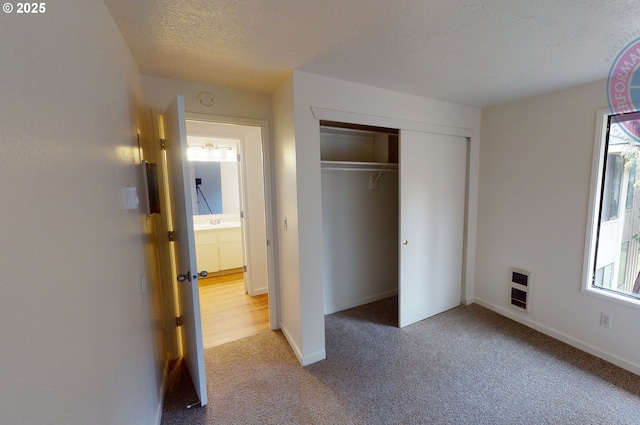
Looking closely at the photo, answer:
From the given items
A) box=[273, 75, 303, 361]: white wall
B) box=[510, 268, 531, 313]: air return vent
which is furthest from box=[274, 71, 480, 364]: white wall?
box=[510, 268, 531, 313]: air return vent

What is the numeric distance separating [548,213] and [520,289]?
0.84m

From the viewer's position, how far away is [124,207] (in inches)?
54.2

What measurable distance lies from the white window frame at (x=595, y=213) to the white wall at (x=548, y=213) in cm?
4

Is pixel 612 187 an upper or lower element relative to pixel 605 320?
upper

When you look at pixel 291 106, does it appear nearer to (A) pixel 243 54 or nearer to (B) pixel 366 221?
(A) pixel 243 54

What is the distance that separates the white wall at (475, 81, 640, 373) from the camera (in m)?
2.26

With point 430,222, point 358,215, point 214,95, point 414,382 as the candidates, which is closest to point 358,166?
point 358,215

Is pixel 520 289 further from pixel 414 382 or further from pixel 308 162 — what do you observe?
pixel 308 162

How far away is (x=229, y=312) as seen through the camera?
318 centimetres

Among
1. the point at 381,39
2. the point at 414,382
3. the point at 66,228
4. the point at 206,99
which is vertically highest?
the point at 381,39

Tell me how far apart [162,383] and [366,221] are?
244cm

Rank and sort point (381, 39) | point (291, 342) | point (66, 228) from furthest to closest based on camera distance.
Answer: point (291, 342)
point (381, 39)
point (66, 228)

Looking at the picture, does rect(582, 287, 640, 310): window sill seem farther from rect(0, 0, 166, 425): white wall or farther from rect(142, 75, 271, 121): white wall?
rect(0, 0, 166, 425): white wall

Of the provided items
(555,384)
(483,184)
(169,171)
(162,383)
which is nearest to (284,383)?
(162,383)
